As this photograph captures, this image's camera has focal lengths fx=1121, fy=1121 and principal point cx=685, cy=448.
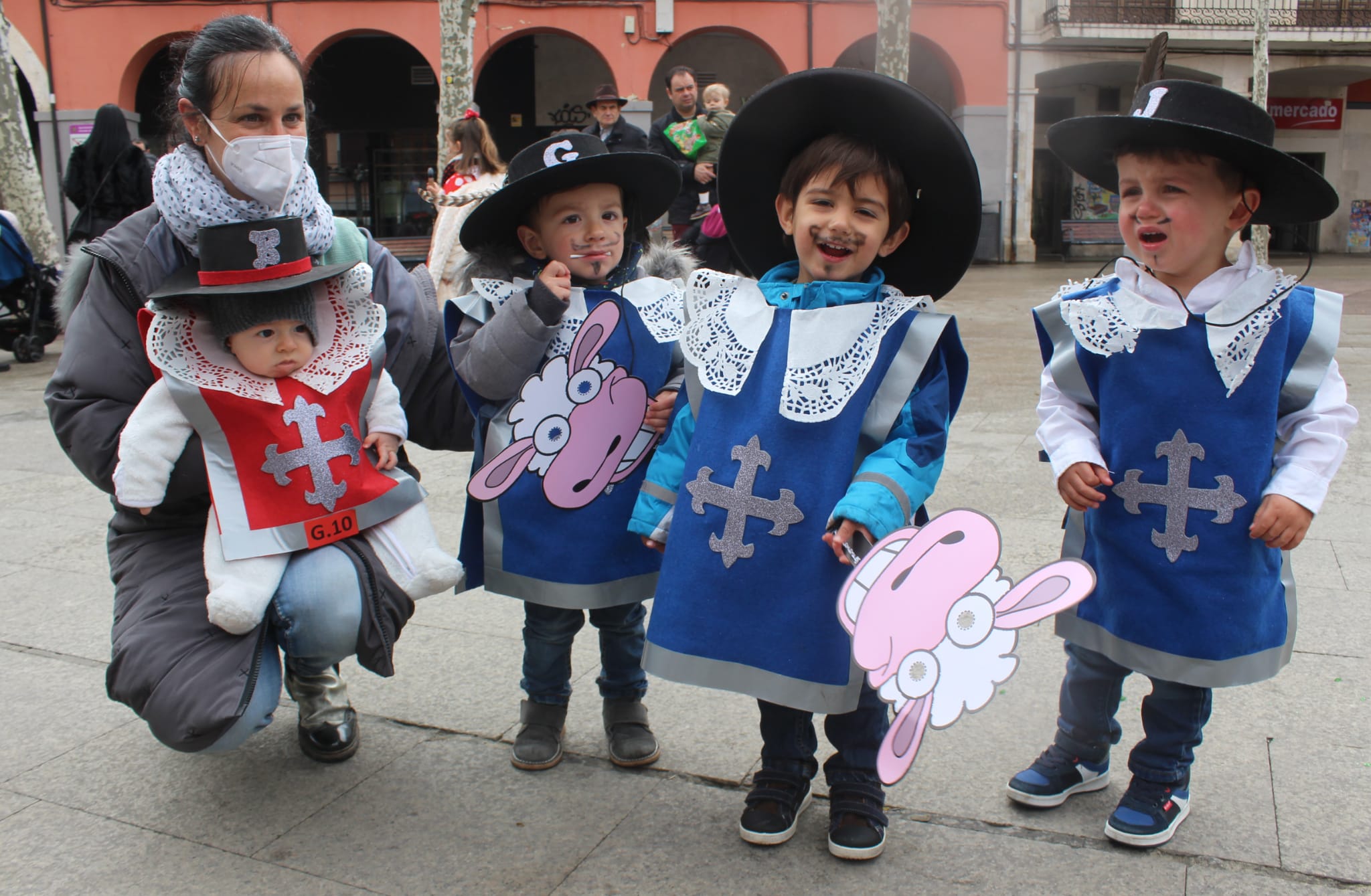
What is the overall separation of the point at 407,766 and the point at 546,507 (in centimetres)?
69

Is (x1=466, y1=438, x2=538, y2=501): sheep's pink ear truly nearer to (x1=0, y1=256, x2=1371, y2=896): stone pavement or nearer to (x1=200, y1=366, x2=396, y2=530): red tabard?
(x1=200, y1=366, x2=396, y2=530): red tabard

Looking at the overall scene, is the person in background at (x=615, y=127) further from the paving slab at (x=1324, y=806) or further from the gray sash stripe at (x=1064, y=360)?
the paving slab at (x=1324, y=806)

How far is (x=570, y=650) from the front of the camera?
2.62 meters

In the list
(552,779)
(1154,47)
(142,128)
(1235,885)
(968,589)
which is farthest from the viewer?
(142,128)

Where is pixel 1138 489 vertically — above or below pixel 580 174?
below

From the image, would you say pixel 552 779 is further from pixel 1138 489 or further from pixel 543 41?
pixel 543 41

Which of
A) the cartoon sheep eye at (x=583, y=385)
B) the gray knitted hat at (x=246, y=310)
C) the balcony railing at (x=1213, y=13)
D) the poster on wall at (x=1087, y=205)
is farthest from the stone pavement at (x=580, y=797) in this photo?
the poster on wall at (x=1087, y=205)

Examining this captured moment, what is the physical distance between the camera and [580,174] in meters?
2.39

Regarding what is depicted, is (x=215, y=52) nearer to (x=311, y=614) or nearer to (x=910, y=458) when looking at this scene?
(x=311, y=614)

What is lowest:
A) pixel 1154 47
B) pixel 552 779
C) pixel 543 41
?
pixel 552 779

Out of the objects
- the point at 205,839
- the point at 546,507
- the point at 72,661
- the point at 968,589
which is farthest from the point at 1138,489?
the point at 72,661

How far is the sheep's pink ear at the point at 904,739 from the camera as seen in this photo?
1.69 meters

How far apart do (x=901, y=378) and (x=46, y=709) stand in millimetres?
2275

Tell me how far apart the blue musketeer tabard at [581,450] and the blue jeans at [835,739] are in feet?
1.43
